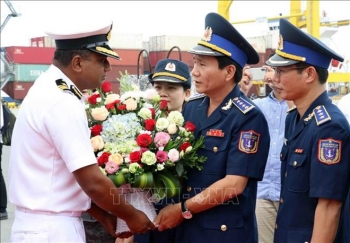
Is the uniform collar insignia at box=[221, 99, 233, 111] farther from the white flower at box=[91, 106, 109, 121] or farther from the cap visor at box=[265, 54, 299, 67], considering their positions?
the white flower at box=[91, 106, 109, 121]

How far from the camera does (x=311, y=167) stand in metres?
2.84

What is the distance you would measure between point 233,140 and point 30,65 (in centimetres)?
3433

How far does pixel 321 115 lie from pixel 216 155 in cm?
64

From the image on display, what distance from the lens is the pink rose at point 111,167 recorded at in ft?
10.2

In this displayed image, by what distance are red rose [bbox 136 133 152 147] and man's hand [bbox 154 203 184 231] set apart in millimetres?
401

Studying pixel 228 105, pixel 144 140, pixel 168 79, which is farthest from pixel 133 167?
pixel 168 79

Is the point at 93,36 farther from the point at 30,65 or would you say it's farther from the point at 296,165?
the point at 30,65

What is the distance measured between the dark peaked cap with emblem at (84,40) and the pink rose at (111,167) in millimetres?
580

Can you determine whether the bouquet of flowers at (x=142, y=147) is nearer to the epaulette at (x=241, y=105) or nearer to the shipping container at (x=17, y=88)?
the epaulette at (x=241, y=105)

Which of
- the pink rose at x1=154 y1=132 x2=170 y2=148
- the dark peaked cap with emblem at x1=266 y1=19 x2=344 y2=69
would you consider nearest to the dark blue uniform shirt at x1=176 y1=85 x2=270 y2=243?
the pink rose at x1=154 y1=132 x2=170 y2=148

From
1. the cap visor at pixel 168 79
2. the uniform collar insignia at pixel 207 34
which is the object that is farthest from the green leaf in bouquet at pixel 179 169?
the cap visor at pixel 168 79

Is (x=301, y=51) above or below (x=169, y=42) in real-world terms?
above

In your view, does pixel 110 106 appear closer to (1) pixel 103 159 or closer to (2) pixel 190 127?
(1) pixel 103 159

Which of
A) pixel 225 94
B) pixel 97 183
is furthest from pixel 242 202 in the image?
pixel 97 183
